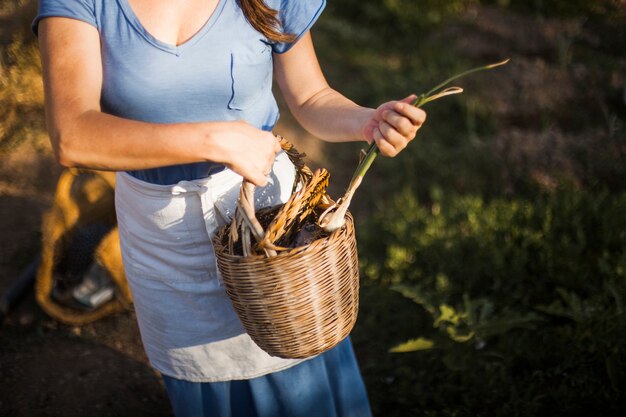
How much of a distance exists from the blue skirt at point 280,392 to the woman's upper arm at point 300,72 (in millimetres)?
641

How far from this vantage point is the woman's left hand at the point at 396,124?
142 centimetres

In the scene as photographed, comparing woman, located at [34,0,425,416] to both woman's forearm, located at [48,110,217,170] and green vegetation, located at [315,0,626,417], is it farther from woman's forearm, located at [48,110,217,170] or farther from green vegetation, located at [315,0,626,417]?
green vegetation, located at [315,0,626,417]

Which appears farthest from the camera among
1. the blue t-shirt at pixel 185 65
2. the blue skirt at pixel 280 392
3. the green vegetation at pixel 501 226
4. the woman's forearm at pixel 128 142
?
the green vegetation at pixel 501 226

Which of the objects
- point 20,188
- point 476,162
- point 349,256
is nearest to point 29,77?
point 20,188

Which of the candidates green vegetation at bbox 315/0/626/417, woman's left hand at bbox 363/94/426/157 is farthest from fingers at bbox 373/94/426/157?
green vegetation at bbox 315/0/626/417

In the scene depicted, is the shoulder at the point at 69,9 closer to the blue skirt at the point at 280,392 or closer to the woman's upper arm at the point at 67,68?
the woman's upper arm at the point at 67,68

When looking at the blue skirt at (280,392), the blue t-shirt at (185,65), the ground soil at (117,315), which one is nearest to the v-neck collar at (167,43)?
the blue t-shirt at (185,65)

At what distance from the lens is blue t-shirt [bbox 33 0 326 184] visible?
1411mm

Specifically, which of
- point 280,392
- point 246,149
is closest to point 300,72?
Answer: point 246,149

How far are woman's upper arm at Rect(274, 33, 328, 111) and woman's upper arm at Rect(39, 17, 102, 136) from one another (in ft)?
1.54

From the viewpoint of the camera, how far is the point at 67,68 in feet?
4.41

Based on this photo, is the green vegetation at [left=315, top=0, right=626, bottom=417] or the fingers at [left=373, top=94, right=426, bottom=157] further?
the green vegetation at [left=315, top=0, right=626, bottom=417]

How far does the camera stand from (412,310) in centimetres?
296

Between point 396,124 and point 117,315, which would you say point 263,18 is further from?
point 117,315
